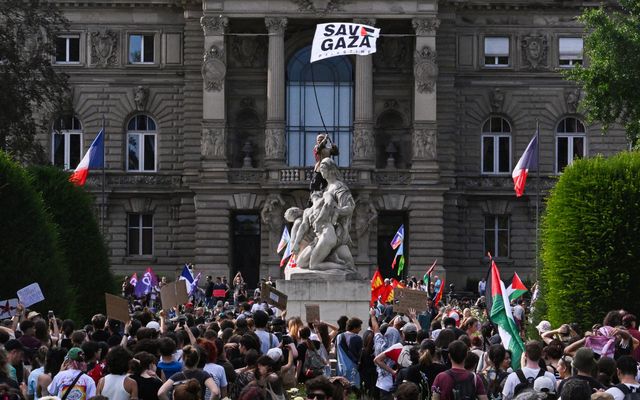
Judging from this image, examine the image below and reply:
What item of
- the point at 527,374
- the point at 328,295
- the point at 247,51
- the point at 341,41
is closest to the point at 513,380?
the point at 527,374

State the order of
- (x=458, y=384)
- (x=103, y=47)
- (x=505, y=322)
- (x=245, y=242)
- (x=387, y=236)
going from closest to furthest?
(x=458, y=384) < (x=505, y=322) < (x=387, y=236) < (x=245, y=242) < (x=103, y=47)

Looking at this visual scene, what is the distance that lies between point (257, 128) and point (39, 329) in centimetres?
5699

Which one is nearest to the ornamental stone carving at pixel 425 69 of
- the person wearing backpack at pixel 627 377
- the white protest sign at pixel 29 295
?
the white protest sign at pixel 29 295

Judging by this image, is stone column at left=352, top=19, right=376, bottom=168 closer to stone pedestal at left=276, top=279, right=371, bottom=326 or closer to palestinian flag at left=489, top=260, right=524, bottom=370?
stone pedestal at left=276, top=279, right=371, bottom=326

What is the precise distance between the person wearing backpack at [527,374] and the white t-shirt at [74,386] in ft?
16.2

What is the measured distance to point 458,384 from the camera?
19.4 metres

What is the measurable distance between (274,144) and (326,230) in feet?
131

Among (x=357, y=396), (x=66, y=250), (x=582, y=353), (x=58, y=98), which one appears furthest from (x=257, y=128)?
(x=582, y=353)

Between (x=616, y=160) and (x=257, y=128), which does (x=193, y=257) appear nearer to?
(x=257, y=128)

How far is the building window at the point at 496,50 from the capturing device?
82688mm

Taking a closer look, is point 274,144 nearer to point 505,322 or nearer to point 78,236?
point 78,236

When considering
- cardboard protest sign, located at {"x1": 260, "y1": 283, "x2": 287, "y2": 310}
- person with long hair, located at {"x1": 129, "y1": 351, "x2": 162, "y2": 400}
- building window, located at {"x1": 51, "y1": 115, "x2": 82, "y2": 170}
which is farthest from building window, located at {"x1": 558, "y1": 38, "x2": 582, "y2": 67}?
person with long hair, located at {"x1": 129, "y1": 351, "x2": 162, "y2": 400}

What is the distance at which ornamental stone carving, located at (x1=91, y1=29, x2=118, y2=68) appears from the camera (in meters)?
81.8

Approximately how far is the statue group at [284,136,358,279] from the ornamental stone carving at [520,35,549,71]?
147 feet
